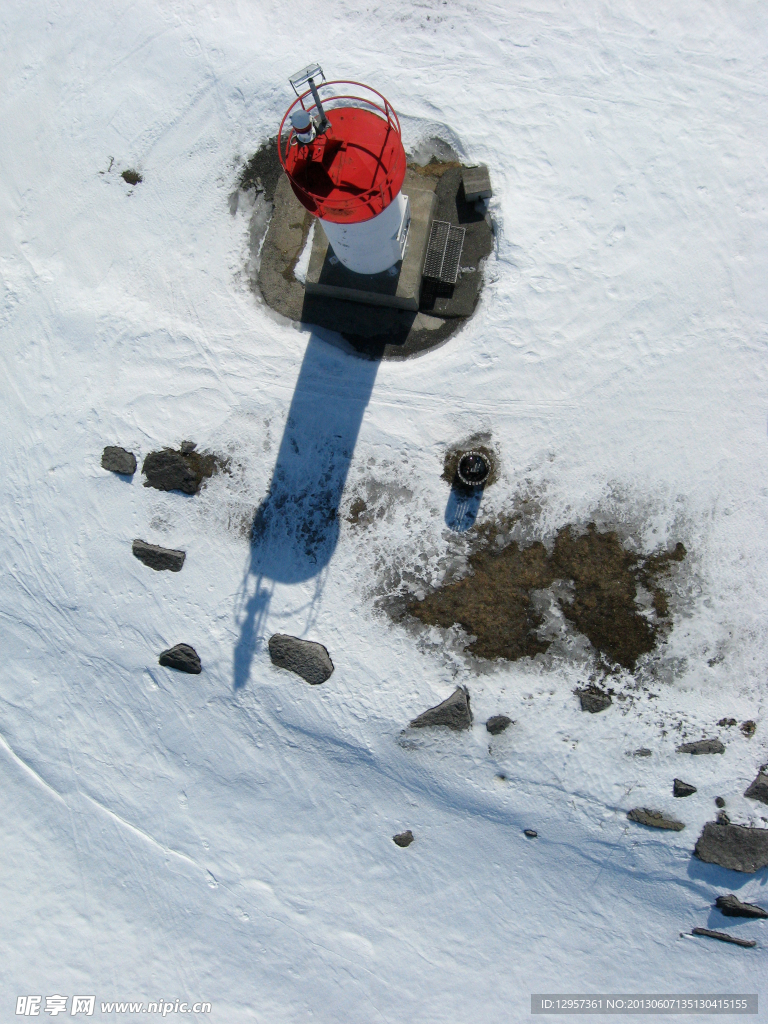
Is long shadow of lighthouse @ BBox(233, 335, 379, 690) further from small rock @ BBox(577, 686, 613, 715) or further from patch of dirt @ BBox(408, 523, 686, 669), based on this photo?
small rock @ BBox(577, 686, 613, 715)

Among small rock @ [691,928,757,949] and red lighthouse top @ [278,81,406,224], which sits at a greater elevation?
red lighthouse top @ [278,81,406,224]

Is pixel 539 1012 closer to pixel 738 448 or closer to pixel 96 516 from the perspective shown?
pixel 738 448

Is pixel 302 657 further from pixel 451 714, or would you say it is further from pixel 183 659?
pixel 451 714

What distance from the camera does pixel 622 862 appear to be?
30.3 feet

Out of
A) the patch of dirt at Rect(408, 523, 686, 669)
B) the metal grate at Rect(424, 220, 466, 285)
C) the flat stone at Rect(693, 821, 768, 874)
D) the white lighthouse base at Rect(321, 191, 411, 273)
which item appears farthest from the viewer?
the metal grate at Rect(424, 220, 466, 285)

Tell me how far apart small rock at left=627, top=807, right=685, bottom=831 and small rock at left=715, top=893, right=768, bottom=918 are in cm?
137

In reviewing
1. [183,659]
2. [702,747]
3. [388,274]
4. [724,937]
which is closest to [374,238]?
[388,274]

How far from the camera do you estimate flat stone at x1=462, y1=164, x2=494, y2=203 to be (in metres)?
9.66

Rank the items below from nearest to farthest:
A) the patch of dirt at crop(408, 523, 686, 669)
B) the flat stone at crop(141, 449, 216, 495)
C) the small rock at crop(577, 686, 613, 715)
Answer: the small rock at crop(577, 686, 613, 715) → the patch of dirt at crop(408, 523, 686, 669) → the flat stone at crop(141, 449, 216, 495)

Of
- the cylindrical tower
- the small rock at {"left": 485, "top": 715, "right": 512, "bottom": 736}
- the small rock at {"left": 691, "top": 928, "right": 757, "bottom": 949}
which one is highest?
the cylindrical tower

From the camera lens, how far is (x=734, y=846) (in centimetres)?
912

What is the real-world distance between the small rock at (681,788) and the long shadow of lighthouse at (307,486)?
6.24 m

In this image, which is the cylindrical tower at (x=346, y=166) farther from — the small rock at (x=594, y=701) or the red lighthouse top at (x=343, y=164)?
the small rock at (x=594, y=701)

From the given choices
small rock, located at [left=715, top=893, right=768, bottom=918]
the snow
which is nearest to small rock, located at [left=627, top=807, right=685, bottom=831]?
the snow
